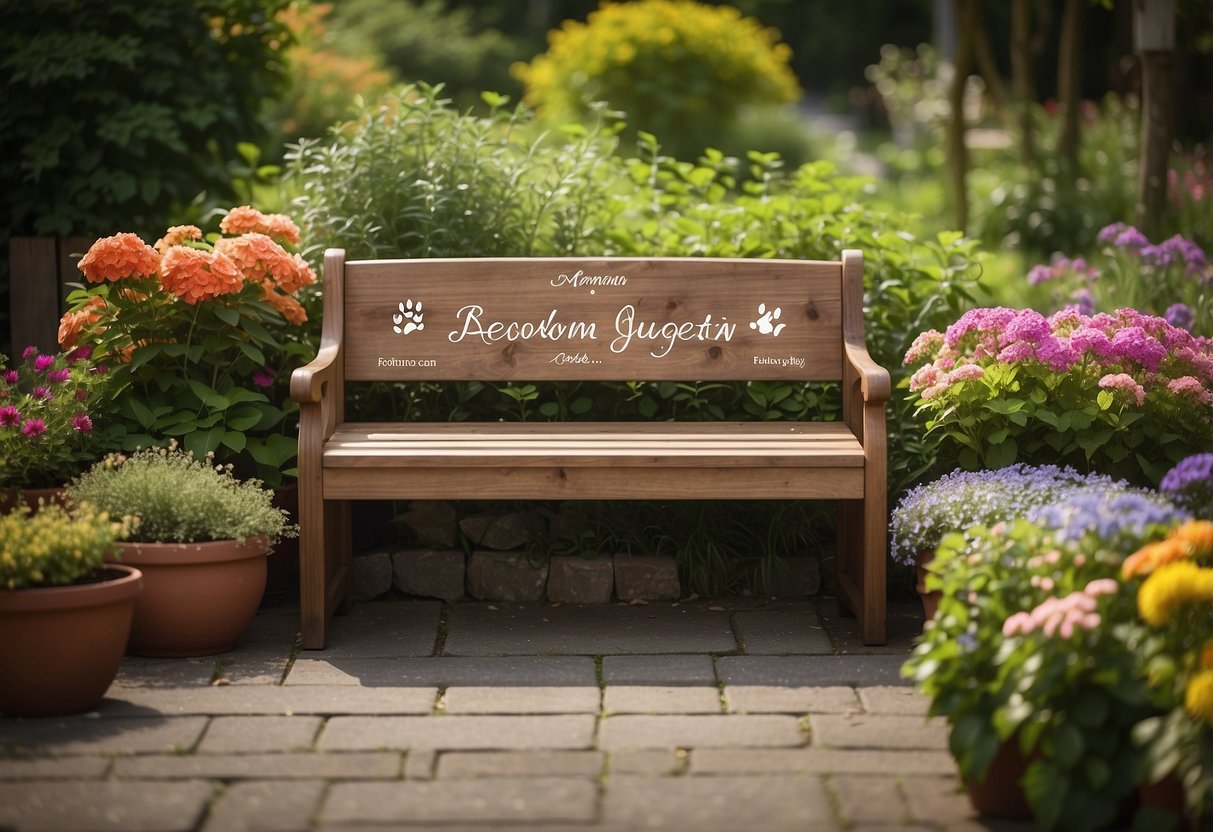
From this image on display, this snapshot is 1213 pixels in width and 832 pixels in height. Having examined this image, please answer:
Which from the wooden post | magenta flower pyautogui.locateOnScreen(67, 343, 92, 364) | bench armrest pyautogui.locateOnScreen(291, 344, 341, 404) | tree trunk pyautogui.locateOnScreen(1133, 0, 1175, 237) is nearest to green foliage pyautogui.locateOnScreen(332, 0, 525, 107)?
tree trunk pyautogui.locateOnScreen(1133, 0, 1175, 237)

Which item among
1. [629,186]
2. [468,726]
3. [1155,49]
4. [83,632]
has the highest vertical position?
[1155,49]

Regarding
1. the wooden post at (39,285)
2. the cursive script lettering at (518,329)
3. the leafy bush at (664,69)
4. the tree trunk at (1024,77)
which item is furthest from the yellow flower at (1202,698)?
the leafy bush at (664,69)

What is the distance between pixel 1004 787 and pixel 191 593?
2250 millimetres

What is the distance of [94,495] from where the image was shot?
4078mm

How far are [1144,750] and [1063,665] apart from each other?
24 centimetres

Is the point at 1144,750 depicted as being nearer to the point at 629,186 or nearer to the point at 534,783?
the point at 534,783

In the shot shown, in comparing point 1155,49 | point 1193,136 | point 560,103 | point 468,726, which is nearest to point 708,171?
point 1155,49

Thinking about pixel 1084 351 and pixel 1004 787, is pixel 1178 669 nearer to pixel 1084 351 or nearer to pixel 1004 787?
pixel 1004 787

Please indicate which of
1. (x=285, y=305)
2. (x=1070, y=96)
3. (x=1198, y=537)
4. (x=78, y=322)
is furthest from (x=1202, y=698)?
(x=1070, y=96)

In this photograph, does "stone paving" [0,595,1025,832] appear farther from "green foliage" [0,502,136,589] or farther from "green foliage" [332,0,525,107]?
"green foliage" [332,0,525,107]

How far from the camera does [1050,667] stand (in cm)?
293

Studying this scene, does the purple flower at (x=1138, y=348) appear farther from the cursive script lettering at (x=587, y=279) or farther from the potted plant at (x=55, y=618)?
the potted plant at (x=55, y=618)

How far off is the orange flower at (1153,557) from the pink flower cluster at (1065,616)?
5 cm

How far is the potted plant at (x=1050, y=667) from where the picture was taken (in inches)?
115
